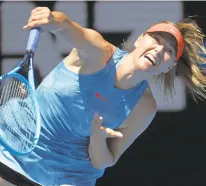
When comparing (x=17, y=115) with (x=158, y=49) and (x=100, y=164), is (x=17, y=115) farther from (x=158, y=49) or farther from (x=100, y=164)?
(x=158, y=49)

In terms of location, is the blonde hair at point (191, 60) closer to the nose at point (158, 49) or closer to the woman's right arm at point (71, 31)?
the nose at point (158, 49)

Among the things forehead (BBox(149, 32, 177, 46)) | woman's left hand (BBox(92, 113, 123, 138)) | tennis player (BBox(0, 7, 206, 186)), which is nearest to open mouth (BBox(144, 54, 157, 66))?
tennis player (BBox(0, 7, 206, 186))

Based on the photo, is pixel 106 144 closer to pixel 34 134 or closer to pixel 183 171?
pixel 34 134

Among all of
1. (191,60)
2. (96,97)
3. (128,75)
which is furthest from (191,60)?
(96,97)

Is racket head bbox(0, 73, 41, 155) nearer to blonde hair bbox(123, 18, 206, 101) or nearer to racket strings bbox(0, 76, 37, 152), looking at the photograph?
racket strings bbox(0, 76, 37, 152)

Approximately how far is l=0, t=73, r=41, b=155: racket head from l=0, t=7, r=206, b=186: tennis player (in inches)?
2.9

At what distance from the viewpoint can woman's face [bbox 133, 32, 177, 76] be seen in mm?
2391

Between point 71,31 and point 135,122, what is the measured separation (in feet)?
1.67

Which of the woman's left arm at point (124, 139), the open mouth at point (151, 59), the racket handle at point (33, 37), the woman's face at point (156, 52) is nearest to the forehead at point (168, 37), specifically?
the woman's face at point (156, 52)

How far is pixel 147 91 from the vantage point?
264 centimetres

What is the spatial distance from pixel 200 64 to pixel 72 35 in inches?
22.6

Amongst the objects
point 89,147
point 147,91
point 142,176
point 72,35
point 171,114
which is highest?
point 72,35

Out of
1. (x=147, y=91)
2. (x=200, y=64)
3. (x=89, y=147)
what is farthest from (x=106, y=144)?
(x=200, y=64)

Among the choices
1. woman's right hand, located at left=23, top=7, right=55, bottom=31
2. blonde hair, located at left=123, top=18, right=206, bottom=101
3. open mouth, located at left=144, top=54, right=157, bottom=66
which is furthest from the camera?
blonde hair, located at left=123, top=18, right=206, bottom=101
